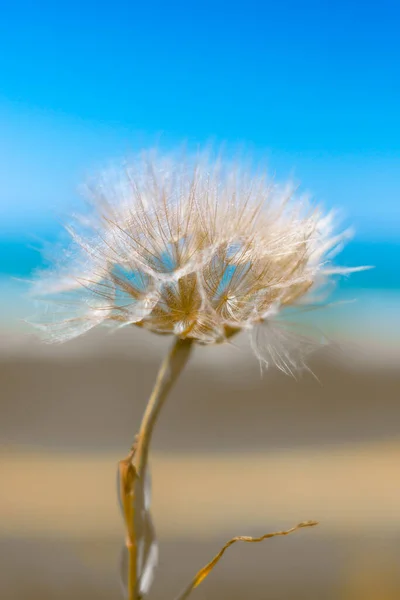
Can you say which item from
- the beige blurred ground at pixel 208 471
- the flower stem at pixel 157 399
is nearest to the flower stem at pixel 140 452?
the flower stem at pixel 157 399

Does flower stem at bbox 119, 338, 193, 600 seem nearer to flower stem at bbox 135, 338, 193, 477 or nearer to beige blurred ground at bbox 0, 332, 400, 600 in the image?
flower stem at bbox 135, 338, 193, 477

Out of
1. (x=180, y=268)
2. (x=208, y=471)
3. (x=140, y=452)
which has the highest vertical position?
(x=180, y=268)

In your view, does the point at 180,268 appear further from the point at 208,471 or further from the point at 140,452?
the point at 208,471

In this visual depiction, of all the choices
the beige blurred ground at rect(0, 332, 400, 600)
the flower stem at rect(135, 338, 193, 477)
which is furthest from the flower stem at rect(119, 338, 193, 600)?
the beige blurred ground at rect(0, 332, 400, 600)

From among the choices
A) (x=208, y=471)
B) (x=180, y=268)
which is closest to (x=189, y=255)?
(x=180, y=268)

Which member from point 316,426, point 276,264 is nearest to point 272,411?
point 316,426

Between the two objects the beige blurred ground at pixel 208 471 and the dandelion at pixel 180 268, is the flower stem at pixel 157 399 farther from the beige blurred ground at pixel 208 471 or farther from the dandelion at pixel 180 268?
the beige blurred ground at pixel 208 471
